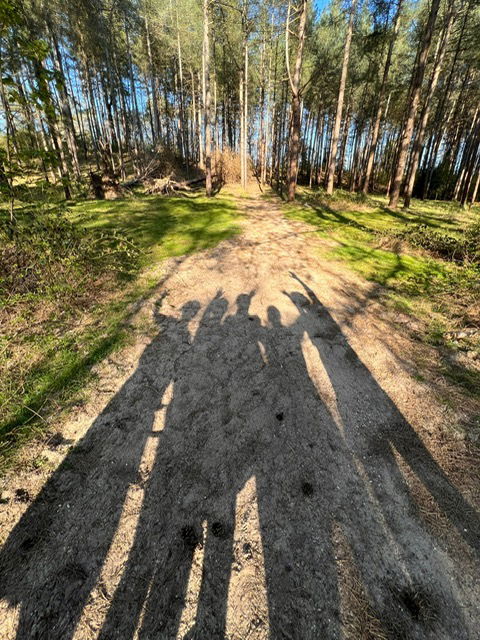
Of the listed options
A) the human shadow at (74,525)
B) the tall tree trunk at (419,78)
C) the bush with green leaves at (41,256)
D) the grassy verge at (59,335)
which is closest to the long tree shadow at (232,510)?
the human shadow at (74,525)

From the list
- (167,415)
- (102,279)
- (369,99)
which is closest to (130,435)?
(167,415)

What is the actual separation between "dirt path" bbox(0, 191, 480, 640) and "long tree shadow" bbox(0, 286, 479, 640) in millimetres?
11

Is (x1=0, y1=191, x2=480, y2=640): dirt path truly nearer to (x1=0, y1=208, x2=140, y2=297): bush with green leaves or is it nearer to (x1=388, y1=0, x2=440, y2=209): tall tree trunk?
(x1=0, y1=208, x2=140, y2=297): bush with green leaves

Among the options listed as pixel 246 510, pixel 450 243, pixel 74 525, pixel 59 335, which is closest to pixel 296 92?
pixel 450 243

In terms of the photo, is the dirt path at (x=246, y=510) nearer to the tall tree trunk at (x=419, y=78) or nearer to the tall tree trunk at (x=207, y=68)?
the tall tree trunk at (x=419, y=78)

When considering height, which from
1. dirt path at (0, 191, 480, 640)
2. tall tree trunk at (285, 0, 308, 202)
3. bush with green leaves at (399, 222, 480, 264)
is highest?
tall tree trunk at (285, 0, 308, 202)

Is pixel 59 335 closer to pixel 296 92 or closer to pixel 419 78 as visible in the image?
pixel 296 92

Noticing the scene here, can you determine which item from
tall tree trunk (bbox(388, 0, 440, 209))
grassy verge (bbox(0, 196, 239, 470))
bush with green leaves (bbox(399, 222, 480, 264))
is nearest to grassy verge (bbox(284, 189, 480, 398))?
bush with green leaves (bbox(399, 222, 480, 264))

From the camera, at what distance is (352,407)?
137 inches

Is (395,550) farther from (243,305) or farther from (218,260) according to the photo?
(218,260)

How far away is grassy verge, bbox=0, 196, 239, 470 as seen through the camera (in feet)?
10.5

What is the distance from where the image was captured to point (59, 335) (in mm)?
4500

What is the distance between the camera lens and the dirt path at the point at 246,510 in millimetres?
1872

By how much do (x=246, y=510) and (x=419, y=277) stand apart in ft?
22.5
